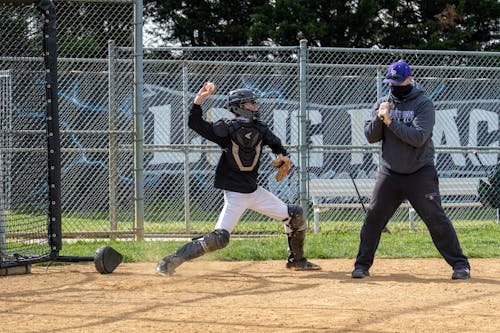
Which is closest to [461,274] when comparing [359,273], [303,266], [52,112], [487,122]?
[359,273]

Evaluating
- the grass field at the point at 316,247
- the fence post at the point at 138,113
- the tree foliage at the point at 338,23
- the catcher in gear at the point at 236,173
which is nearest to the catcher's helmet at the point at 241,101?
the catcher in gear at the point at 236,173

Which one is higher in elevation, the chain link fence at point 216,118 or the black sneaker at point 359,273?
the chain link fence at point 216,118

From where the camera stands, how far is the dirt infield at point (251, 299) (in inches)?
240

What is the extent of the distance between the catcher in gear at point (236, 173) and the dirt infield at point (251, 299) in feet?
1.14

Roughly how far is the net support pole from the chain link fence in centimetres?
350

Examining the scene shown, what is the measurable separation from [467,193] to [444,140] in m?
1.49

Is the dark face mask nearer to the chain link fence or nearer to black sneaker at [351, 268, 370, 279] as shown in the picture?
black sneaker at [351, 268, 370, 279]

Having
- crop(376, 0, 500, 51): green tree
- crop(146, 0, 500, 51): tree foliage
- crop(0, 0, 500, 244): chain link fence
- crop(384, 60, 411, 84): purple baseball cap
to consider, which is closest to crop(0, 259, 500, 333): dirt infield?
crop(384, 60, 411, 84): purple baseball cap

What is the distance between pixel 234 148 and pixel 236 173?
0.83 feet

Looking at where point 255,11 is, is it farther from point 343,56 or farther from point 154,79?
point 154,79

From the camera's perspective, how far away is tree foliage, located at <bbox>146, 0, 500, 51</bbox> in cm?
2316

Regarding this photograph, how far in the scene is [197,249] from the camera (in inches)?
337

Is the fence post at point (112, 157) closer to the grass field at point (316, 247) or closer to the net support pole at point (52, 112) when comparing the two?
the grass field at point (316, 247)

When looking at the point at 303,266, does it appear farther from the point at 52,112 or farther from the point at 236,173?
the point at 52,112
